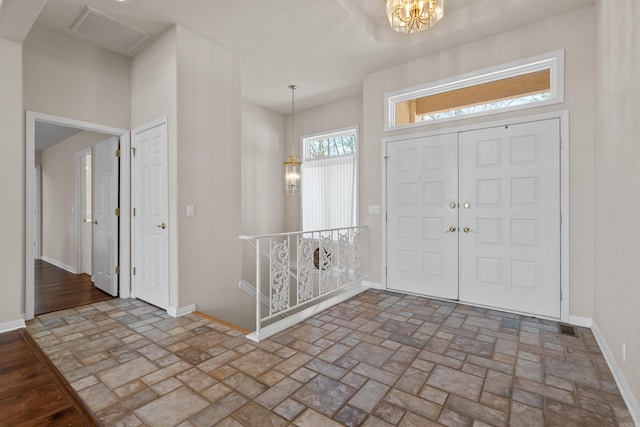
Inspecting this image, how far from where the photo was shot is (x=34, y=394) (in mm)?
1952

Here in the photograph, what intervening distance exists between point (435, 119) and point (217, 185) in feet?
9.54

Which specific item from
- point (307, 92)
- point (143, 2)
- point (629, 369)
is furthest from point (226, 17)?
point (629, 369)

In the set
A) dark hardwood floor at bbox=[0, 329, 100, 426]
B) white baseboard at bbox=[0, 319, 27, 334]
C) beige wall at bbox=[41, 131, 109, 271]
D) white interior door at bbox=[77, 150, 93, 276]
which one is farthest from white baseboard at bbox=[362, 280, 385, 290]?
beige wall at bbox=[41, 131, 109, 271]

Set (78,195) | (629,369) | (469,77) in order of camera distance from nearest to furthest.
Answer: (629,369) → (469,77) → (78,195)

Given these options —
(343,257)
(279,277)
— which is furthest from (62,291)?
(343,257)

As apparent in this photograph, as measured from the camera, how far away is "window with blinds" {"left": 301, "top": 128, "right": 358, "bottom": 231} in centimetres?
556

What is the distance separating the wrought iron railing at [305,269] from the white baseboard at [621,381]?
248 cm

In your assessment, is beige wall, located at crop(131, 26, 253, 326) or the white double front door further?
beige wall, located at crop(131, 26, 253, 326)

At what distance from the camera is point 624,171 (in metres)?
2.04

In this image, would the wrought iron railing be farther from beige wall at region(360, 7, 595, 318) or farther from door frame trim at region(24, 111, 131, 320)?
beige wall at region(360, 7, 595, 318)

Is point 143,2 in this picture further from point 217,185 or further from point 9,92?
point 217,185

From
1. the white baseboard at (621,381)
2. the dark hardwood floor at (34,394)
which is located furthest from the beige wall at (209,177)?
the white baseboard at (621,381)

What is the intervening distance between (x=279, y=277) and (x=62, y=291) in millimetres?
3486

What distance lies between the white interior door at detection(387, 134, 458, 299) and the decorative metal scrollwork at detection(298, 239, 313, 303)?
1.35 metres
